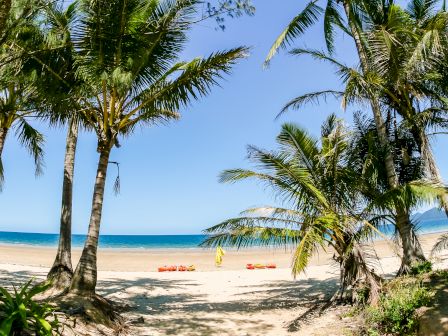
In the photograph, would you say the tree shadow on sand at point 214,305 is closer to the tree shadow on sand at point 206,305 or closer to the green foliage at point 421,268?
the tree shadow on sand at point 206,305

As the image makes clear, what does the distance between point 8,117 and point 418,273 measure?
1082cm

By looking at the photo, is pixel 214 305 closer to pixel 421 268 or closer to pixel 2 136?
pixel 421 268

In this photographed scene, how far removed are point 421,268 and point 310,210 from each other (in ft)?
8.18

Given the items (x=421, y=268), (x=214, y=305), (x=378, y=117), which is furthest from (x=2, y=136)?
(x=421, y=268)

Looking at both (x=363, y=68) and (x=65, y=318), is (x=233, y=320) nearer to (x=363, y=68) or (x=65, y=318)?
(x=65, y=318)

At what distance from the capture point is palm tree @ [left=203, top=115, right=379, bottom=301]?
293 inches

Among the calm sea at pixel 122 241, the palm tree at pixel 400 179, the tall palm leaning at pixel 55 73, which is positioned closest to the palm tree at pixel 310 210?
the palm tree at pixel 400 179

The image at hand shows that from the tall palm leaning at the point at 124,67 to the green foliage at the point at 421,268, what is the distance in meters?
5.61

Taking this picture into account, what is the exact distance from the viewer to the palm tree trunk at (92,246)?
7.15 meters

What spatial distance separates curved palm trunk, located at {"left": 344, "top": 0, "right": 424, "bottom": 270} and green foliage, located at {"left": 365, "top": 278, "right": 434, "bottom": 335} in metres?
1.62

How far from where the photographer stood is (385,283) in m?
7.31

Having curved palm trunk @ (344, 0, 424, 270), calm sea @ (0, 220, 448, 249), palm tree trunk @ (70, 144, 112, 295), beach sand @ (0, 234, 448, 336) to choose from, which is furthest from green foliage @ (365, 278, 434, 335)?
calm sea @ (0, 220, 448, 249)

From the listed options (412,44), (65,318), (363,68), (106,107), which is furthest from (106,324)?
(412,44)

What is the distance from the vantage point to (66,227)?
9.30 meters
